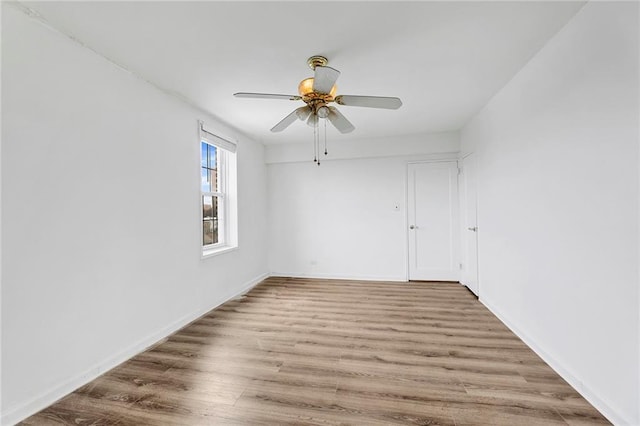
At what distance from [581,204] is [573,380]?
3.87 feet

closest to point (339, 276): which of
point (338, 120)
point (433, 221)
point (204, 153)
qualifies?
point (433, 221)

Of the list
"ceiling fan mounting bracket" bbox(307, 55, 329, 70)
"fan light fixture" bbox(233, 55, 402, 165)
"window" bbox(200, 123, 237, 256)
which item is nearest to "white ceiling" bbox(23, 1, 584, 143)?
"ceiling fan mounting bracket" bbox(307, 55, 329, 70)

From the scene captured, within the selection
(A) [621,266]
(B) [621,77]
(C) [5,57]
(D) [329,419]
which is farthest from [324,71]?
(D) [329,419]

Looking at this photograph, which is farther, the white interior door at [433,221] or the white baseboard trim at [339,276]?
the white baseboard trim at [339,276]

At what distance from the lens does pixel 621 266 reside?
149 centimetres

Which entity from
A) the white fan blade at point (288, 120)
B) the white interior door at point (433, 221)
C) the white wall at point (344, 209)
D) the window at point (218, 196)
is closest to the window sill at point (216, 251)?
the window at point (218, 196)

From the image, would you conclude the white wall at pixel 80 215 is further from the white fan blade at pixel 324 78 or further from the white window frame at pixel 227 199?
the white fan blade at pixel 324 78

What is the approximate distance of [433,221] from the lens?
15.3 feet

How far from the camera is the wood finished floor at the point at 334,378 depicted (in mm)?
1646

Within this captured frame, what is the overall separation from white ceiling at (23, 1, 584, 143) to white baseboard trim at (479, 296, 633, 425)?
7.67 ft

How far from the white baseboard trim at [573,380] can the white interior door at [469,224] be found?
120cm

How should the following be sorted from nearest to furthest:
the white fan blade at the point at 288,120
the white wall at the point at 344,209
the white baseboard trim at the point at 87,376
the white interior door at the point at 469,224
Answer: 1. the white baseboard trim at the point at 87,376
2. the white fan blade at the point at 288,120
3. the white interior door at the point at 469,224
4. the white wall at the point at 344,209

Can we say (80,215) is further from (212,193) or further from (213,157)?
(213,157)

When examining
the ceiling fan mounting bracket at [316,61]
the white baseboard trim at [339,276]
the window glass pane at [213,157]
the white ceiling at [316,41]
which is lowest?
the white baseboard trim at [339,276]
